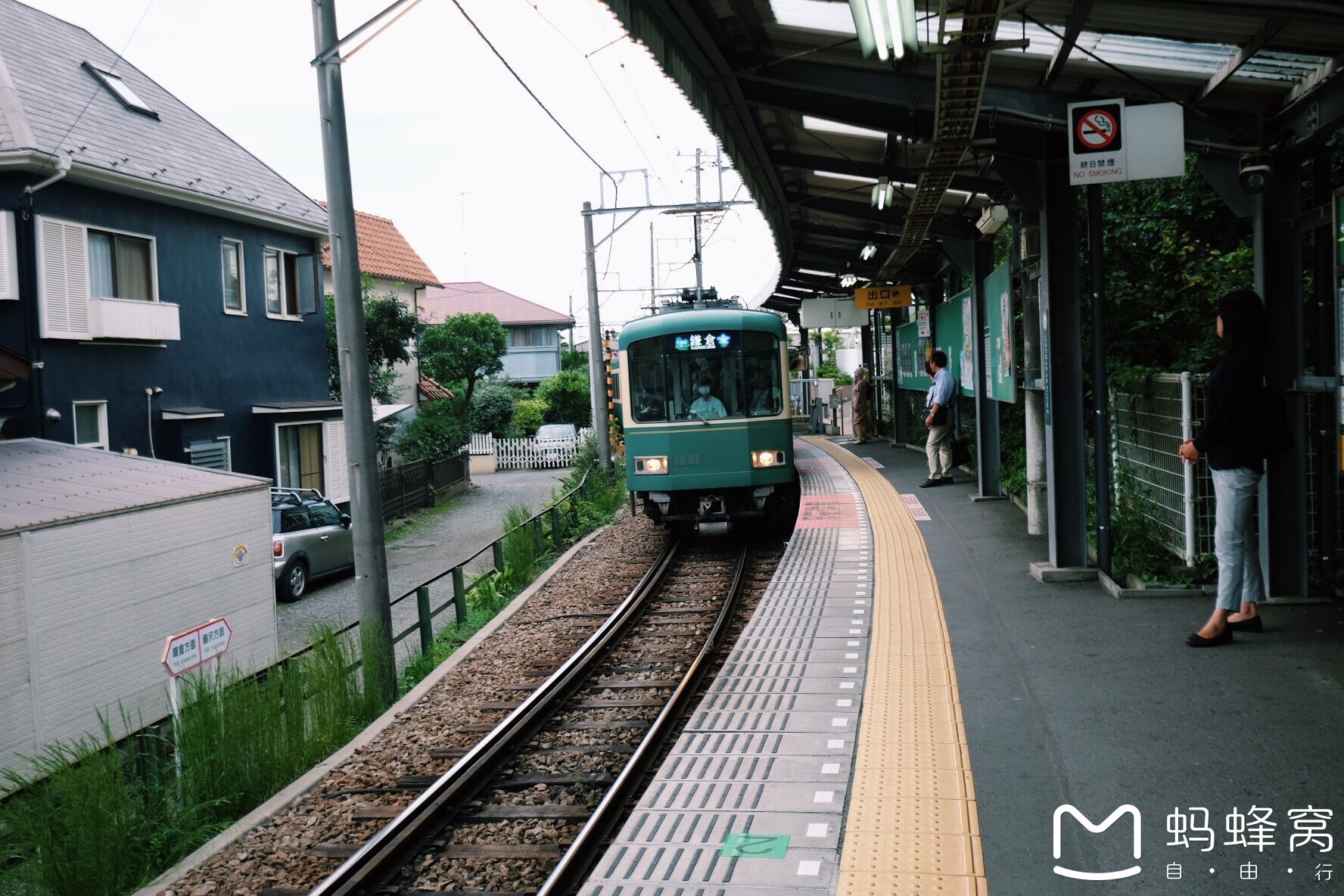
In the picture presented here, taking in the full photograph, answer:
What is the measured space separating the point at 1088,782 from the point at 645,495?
9.03 m

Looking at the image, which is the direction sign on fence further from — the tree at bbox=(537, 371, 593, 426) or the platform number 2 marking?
the tree at bbox=(537, 371, 593, 426)

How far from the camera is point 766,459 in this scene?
12.8 meters

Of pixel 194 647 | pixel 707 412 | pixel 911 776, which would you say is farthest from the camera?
pixel 707 412

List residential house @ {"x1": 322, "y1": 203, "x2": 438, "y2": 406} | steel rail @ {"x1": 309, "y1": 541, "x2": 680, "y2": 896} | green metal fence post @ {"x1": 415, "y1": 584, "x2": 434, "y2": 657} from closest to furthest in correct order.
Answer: steel rail @ {"x1": 309, "y1": 541, "x2": 680, "y2": 896} < green metal fence post @ {"x1": 415, "y1": 584, "x2": 434, "y2": 657} < residential house @ {"x1": 322, "y1": 203, "x2": 438, "y2": 406}

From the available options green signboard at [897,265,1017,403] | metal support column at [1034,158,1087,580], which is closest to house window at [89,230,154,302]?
green signboard at [897,265,1017,403]

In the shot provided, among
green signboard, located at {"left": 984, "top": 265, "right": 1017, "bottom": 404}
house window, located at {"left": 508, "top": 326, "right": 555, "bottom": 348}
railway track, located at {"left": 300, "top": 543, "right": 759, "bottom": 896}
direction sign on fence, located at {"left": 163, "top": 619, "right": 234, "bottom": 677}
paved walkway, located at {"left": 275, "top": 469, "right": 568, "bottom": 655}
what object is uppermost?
house window, located at {"left": 508, "top": 326, "right": 555, "bottom": 348}

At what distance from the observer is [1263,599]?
6.92 metres

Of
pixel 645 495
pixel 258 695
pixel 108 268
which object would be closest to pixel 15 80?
pixel 108 268

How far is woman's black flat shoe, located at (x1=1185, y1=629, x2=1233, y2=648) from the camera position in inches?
243

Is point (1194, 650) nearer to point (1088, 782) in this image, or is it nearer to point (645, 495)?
point (1088, 782)

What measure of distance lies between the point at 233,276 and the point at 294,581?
21.3 feet

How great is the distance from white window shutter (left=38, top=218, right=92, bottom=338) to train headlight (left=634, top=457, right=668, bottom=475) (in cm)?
800

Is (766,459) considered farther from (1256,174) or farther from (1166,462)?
(1256,174)
